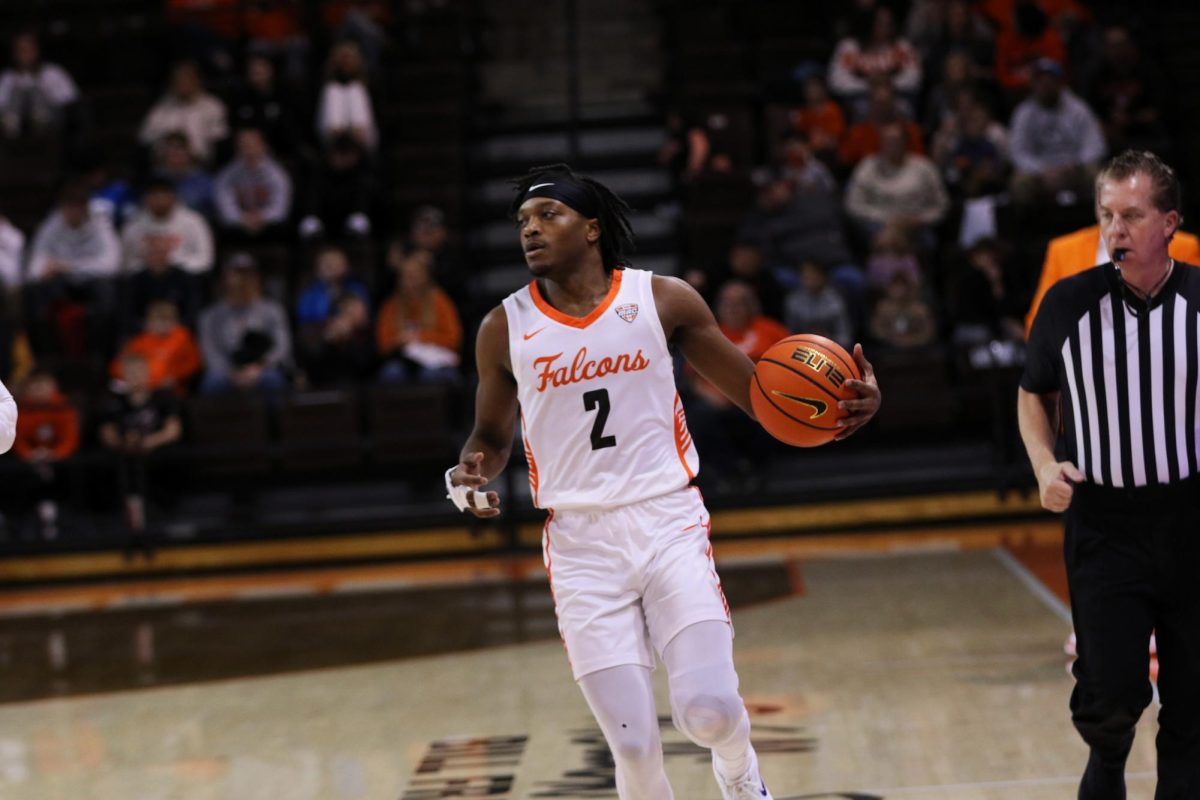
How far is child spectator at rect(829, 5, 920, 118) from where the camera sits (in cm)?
1298

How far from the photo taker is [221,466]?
36.1 ft

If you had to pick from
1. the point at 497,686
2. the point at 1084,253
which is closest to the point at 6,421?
the point at 497,686

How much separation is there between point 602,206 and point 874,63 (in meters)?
9.16

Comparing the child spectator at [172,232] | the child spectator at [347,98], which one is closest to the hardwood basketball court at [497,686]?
the child spectator at [172,232]

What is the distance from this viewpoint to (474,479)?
4.13 meters

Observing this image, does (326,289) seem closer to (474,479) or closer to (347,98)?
(347,98)

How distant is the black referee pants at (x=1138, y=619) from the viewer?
12.3 feet

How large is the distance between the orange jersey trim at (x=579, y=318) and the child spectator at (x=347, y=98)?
878 centimetres

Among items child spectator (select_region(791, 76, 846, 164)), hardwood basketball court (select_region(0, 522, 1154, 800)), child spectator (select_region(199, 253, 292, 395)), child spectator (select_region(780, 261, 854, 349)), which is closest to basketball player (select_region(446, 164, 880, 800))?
hardwood basketball court (select_region(0, 522, 1154, 800))

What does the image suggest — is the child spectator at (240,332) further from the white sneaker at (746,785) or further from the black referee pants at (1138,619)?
the black referee pants at (1138,619)

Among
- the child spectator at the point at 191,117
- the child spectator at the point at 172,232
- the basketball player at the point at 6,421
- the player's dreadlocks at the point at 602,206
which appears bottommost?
the basketball player at the point at 6,421

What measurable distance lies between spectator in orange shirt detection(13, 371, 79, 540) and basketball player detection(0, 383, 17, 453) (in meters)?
6.48

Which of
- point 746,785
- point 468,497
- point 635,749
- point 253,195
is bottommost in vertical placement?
point 746,785

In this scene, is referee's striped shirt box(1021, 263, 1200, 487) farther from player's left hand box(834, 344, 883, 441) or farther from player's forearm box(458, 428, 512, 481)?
player's forearm box(458, 428, 512, 481)
